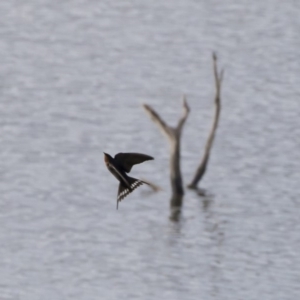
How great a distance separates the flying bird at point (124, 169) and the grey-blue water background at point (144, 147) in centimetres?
1474

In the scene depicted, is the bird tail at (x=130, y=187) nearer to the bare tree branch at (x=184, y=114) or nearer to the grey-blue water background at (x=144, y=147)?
the grey-blue water background at (x=144, y=147)

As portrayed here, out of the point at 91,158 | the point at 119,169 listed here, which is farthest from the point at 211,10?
the point at 119,169

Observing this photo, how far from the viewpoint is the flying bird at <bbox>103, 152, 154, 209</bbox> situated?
37.2 ft

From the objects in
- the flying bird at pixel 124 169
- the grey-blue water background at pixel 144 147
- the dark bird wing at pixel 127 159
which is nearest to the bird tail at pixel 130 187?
the flying bird at pixel 124 169

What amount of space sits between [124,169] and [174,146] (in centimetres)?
1843

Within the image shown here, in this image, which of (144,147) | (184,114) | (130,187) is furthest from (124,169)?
(144,147)

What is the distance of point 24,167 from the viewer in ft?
123

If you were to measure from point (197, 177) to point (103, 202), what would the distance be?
2726 millimetres

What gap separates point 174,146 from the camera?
30141 mm

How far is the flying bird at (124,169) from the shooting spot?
37.2 ft

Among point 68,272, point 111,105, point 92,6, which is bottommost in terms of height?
point 68,272

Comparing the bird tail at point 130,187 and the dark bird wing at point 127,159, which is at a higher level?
the dark bird wing at point 127,159

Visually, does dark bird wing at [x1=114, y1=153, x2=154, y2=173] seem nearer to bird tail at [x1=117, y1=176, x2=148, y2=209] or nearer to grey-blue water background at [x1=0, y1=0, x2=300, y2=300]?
bird tail at [x1=117, y1=176, x2=148, y2=209]

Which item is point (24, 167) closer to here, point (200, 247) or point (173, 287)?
point (200, 247)
